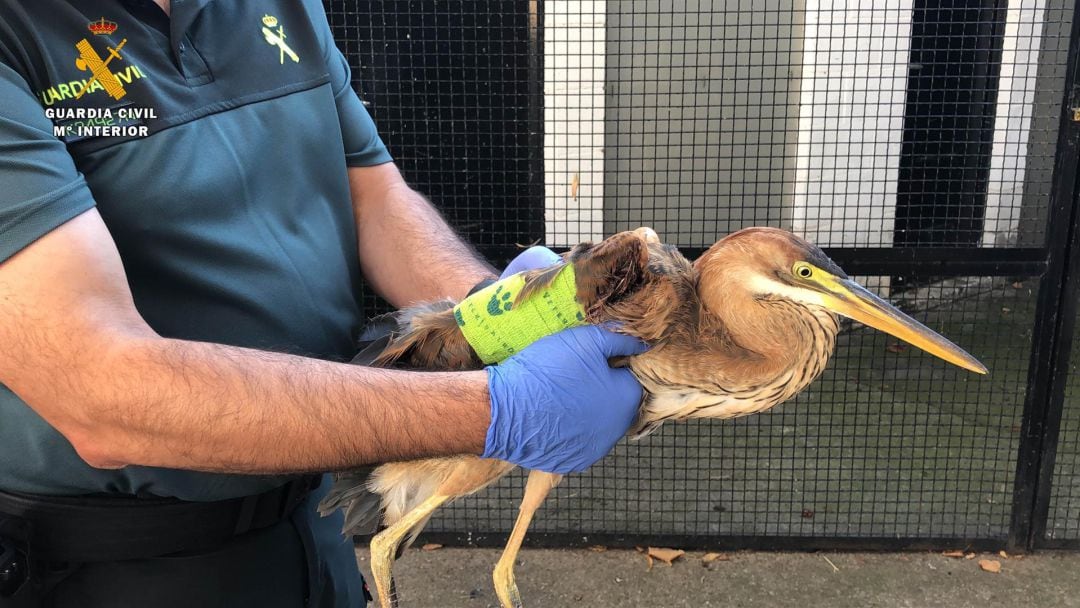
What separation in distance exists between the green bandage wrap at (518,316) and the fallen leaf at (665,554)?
8.60ft

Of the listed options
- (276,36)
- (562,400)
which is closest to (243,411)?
(562,400)

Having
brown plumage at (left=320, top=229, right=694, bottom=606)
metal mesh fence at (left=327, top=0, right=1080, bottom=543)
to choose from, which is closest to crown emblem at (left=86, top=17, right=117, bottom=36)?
brown plumage at (left=320, top=229, right=694, bottom=606)

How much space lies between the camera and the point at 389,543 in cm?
224

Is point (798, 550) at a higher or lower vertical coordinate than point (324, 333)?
lower

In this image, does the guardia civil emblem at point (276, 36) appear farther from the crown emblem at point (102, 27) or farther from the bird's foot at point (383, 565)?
the bird's foot at point (383, 565)

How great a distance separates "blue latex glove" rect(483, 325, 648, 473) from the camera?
152cm

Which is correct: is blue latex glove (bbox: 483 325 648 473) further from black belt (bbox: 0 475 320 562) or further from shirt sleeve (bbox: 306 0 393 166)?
shirt sleeve (bbox: 306 0 393 166)

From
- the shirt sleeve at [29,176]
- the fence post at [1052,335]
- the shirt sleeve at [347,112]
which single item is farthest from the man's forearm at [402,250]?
the fence post at [1052,335]

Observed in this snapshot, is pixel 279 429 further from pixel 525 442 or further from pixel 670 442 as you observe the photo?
pixel 670 442

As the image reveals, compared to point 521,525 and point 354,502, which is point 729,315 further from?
point 354,502

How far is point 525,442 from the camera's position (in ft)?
5.10

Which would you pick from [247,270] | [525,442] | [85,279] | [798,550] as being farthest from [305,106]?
[798,550]

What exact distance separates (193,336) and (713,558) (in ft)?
10.5

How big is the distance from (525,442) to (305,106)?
90 centimetres
